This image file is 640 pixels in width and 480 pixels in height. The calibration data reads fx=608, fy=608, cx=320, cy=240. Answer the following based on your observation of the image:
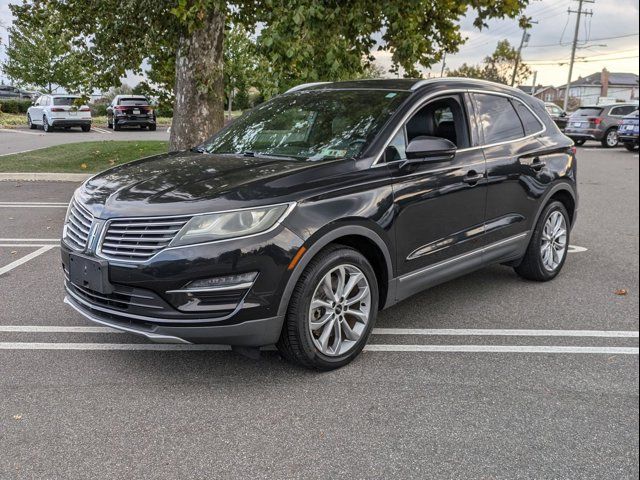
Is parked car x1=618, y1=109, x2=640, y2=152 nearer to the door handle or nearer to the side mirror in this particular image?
the door handle

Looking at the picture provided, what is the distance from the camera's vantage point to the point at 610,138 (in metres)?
25.1

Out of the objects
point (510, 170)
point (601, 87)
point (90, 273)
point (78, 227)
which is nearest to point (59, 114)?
point (78, 227)

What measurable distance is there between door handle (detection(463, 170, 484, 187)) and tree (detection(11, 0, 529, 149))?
3064 millimetres

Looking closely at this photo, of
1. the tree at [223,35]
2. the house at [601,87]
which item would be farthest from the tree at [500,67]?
the tree at [223,35]

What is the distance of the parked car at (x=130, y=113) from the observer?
94.9 feet

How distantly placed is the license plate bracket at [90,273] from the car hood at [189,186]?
28 cm

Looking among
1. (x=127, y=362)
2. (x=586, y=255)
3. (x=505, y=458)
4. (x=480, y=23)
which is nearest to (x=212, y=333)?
(x=127, y=362)

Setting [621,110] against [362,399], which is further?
[621,110]

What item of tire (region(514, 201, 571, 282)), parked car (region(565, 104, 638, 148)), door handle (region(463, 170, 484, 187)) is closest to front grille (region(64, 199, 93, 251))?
door handle (region(463, 170, 484, 187))

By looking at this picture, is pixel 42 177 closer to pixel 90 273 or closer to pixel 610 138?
pixel 90 273

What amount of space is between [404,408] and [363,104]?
221 centimetres

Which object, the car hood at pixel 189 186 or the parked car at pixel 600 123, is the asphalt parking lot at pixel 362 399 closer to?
the car hood at pixel 189 186

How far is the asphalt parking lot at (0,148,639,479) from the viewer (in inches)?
109

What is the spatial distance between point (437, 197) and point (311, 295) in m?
1.29
